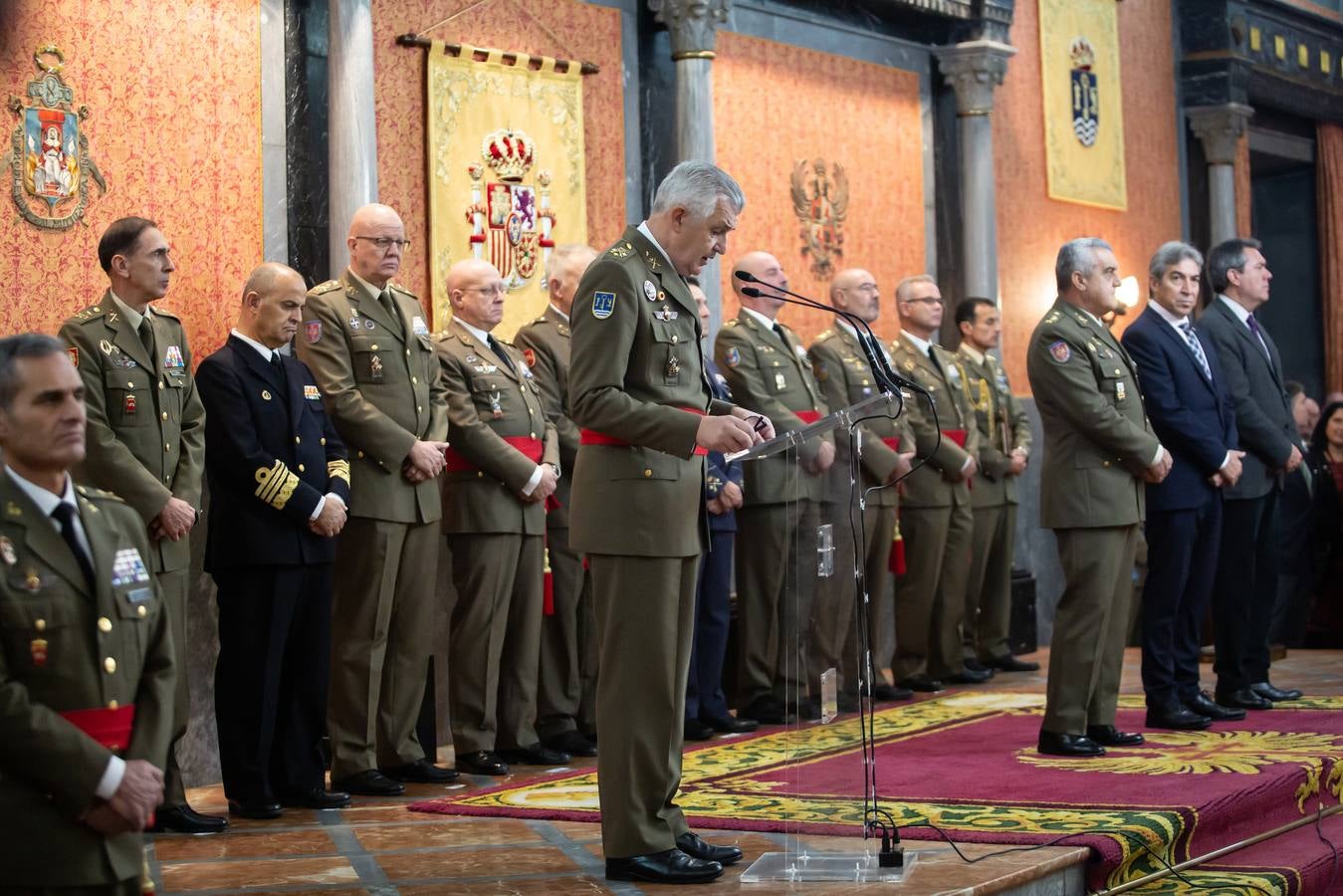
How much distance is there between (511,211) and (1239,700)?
122 inches

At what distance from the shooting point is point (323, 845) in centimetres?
418

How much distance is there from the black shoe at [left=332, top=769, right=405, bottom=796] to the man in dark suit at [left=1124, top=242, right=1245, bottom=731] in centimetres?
237

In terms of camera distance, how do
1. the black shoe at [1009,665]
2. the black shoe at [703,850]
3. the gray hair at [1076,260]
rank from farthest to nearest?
1. the black shoe at [1009,665]
2. the gray hair at [1076,260]
3. the black shoe at [703,850]

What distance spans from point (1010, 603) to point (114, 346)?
195 inches

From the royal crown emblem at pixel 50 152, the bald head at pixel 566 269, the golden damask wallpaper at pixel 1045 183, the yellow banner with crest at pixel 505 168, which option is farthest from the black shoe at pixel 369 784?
the golden damask wallpaper at pixel 1045 183

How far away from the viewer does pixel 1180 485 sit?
18.3 feet

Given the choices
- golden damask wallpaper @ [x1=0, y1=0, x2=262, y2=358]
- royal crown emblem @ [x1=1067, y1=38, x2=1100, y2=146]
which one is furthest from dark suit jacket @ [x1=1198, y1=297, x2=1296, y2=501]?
royal crown emblem @ [x1=1067, y1=38, x2=1100, y2=146]

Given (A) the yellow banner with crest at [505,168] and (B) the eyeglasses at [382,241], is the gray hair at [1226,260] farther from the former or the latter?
(B) the eyeglasses at [382,241]

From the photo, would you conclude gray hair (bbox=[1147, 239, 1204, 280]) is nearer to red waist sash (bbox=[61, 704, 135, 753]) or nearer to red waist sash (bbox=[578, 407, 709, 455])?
red waist sash (bbox=[578, 407, 709, 455])

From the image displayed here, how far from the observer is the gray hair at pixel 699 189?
11.7ft

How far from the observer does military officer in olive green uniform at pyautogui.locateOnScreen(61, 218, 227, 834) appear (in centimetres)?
437

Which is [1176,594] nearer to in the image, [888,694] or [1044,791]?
[1044,791]

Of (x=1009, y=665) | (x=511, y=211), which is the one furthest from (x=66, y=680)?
(x=1009, y=665)

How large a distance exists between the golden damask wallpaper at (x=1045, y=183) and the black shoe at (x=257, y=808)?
546 centimetres
